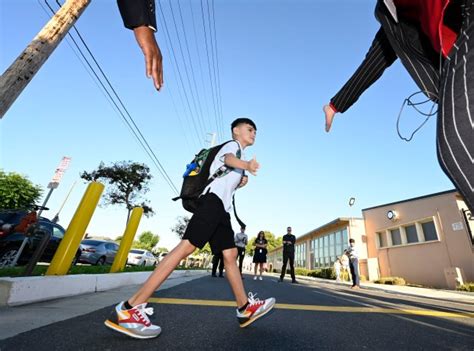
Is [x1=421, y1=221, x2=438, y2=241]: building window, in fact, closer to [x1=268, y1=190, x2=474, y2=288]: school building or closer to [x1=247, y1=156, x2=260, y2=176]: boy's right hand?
[x1=268, y1=190, x2=474, y2=288]: school building

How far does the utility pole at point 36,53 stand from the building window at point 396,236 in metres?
18.4

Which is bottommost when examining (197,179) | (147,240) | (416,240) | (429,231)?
(197,179)

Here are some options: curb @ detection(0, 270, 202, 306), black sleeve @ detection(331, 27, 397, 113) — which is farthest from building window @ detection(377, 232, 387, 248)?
black sleeve @ detection(331, 27, 397, 113)

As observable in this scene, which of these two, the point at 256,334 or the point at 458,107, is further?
the point at 256,334

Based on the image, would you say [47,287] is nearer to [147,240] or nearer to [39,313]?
[39,313]

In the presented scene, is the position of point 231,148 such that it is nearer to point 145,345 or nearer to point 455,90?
point 145,345

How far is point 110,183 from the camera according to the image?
843 inches

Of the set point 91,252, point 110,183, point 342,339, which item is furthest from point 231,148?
point 110,183

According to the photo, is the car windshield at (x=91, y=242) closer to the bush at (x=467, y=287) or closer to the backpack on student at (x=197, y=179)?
the backpack on student at (x=197, y=179)

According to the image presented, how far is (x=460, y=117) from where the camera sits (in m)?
0.78

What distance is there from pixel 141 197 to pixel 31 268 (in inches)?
797

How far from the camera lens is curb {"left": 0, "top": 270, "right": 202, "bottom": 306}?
2.32m

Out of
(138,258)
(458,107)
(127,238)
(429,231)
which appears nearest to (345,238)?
(429,231)

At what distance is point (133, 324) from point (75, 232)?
2.37 meters
